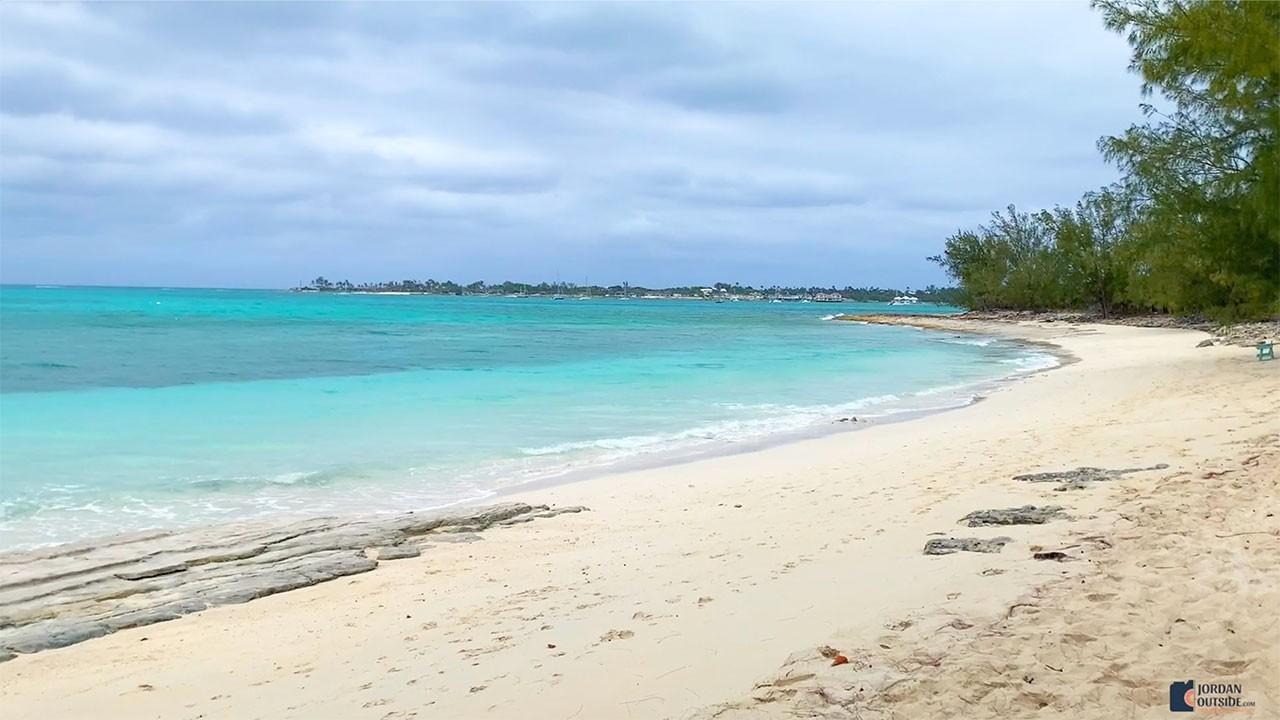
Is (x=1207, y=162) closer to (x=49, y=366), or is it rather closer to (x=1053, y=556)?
(x=1053, y=556)

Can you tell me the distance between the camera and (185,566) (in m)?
7.34

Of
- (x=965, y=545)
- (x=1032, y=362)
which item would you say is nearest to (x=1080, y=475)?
(x=965, y=545)

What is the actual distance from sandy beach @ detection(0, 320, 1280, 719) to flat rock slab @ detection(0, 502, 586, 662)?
0.24m

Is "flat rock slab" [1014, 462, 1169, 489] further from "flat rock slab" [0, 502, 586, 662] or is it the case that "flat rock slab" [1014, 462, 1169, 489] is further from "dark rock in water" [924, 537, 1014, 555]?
"flat rock slab" [0, 502, 586, 662]

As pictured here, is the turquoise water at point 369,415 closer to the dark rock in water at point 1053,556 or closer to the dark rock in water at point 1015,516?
the dark rock in water at point 1015,516

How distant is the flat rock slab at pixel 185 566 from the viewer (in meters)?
6.20

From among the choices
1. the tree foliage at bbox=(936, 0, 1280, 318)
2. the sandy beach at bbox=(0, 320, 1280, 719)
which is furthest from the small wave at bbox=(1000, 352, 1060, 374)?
the sandy beach at bbox=(0, 320, 1280, 719)

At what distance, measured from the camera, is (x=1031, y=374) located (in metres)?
24.2

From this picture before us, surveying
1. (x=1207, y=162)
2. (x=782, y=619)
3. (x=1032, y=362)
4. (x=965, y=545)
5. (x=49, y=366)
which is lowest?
(x=49, y=366)

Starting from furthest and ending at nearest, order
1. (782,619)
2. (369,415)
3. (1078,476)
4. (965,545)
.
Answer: (369,415)
(1078,476)
(965,545)
(782,619)

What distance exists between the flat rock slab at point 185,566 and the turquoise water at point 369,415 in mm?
1550

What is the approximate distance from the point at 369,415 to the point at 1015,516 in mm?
14514

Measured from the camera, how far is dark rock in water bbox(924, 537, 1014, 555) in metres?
5.99

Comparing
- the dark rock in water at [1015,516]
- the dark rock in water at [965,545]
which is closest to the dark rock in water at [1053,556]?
the dark rock in water at [965,545]
